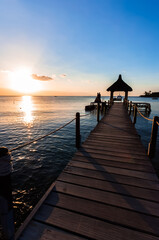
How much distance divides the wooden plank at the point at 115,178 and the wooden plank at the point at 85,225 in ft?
3.61

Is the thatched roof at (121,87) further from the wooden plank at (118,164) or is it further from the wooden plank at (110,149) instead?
the wooden plank at (118,164)

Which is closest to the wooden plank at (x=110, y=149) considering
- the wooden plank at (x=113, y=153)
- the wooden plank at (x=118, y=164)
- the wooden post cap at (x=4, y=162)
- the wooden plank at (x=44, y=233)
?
the wooden plank at (x=113, y=153)

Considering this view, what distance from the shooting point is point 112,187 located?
8.86 feet

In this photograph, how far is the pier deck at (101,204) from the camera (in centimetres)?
180

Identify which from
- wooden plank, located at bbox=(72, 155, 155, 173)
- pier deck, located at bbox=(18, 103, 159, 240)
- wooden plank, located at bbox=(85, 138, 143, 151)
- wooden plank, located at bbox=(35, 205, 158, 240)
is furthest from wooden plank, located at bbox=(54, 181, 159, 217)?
wooden plank, located at bbox=(85, 138, 143, 151)

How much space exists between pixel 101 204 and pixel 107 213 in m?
0.20

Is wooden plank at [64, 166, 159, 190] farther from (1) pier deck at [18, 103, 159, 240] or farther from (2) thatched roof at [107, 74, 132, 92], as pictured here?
(2) thatched roof at [107, 74, 132, 92]

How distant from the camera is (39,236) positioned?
5.71ft

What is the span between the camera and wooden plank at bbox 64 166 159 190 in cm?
279

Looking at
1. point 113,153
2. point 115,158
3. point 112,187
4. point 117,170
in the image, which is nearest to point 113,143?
point 113,153

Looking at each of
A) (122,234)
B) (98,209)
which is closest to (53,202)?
(98,209)

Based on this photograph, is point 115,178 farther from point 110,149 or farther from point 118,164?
point 110,149

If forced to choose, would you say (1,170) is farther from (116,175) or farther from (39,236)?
(116,175)

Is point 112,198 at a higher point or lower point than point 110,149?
lower
